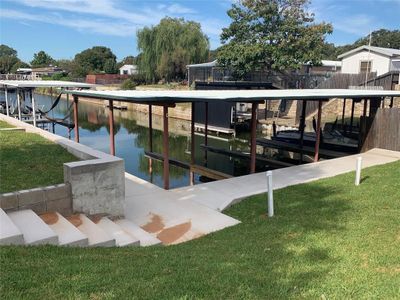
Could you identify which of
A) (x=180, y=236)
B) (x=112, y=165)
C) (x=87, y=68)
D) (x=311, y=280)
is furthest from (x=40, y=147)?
(x=87, y=68)

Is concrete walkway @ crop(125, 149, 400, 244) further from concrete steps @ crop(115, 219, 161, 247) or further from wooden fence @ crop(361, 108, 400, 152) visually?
wooden fence @ crop(361, 108, 400, 152)

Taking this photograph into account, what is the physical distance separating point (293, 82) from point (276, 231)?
24853 millimetres

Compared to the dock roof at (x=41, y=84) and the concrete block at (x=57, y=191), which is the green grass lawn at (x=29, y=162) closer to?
the concrete block at (x=57, y=191)

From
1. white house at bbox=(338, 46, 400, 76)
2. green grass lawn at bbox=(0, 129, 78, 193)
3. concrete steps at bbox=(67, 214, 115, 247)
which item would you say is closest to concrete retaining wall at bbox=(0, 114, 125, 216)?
concrete steps at bbox=(67, 214, 115, 247)

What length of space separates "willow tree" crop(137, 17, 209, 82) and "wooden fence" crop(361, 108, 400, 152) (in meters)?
34.8

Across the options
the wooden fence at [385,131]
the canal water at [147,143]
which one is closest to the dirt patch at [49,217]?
the canal water at [147,143]

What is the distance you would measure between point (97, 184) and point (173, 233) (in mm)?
1472

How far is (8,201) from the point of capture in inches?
204

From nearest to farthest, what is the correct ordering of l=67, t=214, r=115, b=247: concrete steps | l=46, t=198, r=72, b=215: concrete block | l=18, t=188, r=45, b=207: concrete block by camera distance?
l=67, t=214, r=115, b=247: concrete steps < l=18, t=188, r=45, b=207: concrete block < l=46, t=198, r=72, b=215: concrete block

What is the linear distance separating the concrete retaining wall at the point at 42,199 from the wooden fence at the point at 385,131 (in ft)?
39.3

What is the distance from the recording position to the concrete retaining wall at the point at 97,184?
5.81m

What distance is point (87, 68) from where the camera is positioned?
3506 inches

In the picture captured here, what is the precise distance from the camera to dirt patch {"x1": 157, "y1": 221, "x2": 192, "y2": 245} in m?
5.87

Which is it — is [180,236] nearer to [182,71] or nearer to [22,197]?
[22,197]
